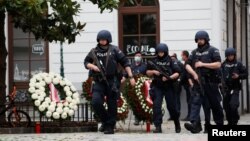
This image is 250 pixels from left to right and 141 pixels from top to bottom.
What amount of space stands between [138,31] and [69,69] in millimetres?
2289

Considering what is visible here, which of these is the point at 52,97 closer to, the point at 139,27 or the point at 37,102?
the point at 37,102

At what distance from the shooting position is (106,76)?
42.2ft

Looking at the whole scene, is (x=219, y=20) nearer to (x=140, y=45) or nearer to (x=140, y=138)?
(x=140, y=45)

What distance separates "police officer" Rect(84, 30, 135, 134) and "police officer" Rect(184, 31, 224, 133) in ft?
3.98

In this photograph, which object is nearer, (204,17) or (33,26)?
(33,26)

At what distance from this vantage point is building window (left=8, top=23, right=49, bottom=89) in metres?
20.7

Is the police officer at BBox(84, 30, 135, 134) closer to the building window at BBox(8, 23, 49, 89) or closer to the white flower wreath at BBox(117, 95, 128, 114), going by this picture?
the white flower wreath at BBox(117, 95, 128, 114)

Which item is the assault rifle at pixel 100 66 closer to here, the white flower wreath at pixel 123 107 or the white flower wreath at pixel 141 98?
the white flower wreath at pixel 141 98

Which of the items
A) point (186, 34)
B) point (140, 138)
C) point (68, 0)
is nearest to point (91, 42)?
point (186, 34)

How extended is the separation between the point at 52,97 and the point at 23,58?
7309mm

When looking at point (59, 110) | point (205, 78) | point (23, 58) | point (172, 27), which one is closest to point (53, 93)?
point (59, 110)

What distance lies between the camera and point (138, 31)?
20.4 metres

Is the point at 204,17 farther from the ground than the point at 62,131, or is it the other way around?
the point at 204,17

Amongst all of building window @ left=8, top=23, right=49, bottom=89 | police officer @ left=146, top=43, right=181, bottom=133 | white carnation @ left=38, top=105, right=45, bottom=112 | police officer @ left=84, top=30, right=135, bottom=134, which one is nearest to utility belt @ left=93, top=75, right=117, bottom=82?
police officer @ left=84, top=30, right=135, bottom=134
